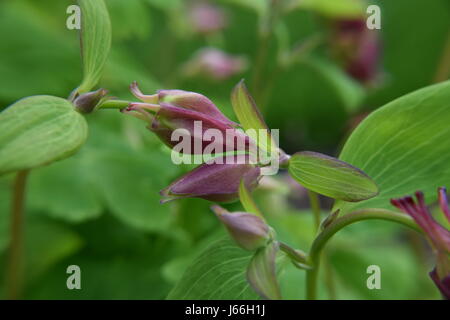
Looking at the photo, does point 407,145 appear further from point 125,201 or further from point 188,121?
point 125,201

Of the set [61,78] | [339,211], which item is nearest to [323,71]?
[61,78]

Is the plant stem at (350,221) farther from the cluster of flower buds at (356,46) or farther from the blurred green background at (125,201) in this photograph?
the cluster of flower buds at (356,46)

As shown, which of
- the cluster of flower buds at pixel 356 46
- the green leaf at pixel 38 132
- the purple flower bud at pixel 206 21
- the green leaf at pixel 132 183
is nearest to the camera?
the green leaf at pixel 38 132

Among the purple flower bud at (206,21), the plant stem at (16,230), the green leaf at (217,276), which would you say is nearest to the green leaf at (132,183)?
the plant stem at (16,230)

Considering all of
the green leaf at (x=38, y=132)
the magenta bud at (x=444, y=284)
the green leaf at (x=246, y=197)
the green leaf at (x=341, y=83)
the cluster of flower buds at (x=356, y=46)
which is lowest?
the magenta bud at (x=444, y=284)

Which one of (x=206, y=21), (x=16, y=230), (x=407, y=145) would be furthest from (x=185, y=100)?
(x=206, y=21)
